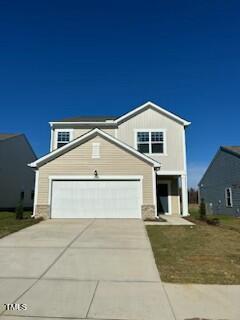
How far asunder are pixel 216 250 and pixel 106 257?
10.9 ft

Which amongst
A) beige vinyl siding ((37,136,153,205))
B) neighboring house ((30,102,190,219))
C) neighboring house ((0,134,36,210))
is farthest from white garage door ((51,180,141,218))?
neighboring house ((0,134,36,210))

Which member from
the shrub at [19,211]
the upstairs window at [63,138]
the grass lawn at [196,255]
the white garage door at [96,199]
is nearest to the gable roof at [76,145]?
the white garage door at [96,199]

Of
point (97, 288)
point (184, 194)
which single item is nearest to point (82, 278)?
point (97, 288)

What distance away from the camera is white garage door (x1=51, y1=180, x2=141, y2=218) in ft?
53.4

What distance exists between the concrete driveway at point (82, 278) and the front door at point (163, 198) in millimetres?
10308

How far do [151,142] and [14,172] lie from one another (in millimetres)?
14313

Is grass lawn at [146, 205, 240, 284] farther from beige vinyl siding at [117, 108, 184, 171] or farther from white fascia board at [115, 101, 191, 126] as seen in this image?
white fascia board at [115, 101, 191, 126]

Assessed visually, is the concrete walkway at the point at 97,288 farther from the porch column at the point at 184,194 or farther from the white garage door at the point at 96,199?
the porch column at the point at 184,194

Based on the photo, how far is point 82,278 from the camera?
5883mm

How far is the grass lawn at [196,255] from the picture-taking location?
600cm

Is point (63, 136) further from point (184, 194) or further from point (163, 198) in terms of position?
point (184, 194)

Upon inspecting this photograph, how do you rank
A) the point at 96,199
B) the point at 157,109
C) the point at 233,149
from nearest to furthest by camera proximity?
the point at 96,199 → the point at 157,109 → the point at 233,149

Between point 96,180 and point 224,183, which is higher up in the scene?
point 224,183

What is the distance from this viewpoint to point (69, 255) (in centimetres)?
775
